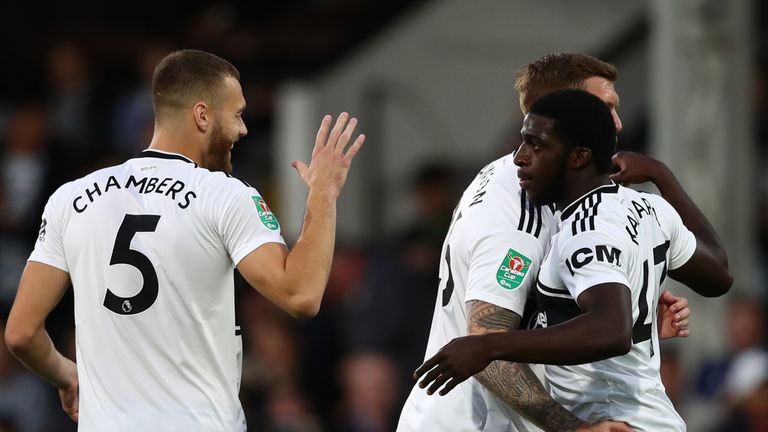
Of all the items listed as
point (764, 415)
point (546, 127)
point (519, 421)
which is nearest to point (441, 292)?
point (519, 421)

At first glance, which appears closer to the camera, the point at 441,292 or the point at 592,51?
the point at 441,292

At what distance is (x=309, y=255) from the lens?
4.52 m

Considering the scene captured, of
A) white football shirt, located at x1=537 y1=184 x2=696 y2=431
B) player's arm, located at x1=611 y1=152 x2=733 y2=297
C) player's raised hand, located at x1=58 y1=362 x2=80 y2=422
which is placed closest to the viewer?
white football shirt, located at x1=537 y1=184 x2=696 y2=431

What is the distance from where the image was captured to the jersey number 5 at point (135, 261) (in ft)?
15.1

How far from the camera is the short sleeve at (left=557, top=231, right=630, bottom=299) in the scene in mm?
4043

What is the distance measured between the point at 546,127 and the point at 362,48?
10435mm

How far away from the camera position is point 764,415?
8.95 meters

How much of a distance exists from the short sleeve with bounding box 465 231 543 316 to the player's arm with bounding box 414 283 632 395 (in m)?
0.41

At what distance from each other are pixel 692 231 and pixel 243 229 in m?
1.49

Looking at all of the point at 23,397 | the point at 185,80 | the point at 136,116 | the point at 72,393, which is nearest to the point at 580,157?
the point at 185,80

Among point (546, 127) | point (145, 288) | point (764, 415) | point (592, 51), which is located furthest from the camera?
point (592, 51)

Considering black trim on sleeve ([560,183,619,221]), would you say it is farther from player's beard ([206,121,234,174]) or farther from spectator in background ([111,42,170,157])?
spectator in background ([111,42,170,157])

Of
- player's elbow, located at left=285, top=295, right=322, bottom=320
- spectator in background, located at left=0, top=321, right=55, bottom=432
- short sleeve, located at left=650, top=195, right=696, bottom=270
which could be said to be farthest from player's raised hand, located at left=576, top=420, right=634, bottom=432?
spectator in background, located at left=0, top=321, right=55, bottom=432

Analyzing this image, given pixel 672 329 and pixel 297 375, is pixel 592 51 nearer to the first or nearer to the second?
pixel 297 375
